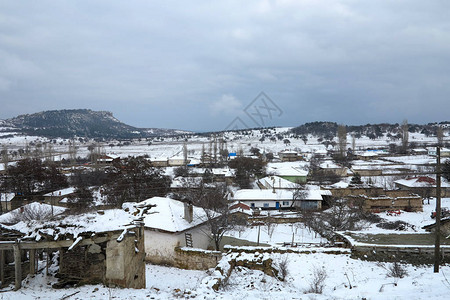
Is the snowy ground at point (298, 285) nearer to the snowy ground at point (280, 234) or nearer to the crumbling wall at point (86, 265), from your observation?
the crumbling wall at point (86, 265)

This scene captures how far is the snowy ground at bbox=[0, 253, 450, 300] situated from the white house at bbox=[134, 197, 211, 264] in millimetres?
1759

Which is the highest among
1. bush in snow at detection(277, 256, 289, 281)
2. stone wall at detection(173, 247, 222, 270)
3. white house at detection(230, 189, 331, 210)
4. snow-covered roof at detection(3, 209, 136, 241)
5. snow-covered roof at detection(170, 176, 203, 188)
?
snow-covered roof at detection(3, 209, 136, 241)

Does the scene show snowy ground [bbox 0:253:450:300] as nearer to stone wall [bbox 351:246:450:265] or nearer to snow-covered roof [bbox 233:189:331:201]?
stone wall [bbox 351:246:450:265]

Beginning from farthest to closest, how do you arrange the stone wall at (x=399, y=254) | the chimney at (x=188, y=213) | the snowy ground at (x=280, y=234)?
the snowy ground at (x=280, y=234) < the chimney at (x=188, y=213) < the stone wall at (x=399, y=254)

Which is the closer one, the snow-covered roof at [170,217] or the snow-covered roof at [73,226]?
the snow-covered roof at [73,226]

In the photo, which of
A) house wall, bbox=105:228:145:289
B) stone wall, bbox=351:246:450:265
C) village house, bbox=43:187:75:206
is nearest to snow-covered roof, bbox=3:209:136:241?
house wall, bbox=105:228:145:289

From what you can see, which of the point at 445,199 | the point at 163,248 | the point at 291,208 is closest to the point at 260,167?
the point at 291,208

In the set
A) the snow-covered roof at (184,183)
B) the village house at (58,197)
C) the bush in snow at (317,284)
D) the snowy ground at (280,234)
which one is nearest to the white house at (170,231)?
the snowy ground at (280,234)

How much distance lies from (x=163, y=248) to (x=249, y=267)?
5710mm

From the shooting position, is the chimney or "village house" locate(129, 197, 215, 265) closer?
"village house" locate(129, 197, 215, 265)

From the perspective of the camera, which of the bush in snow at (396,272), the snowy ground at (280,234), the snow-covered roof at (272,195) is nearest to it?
the bush in snow at (396,272)

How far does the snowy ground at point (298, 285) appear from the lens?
25.2 ft

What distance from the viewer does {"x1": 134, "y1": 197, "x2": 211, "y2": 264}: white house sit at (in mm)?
15523

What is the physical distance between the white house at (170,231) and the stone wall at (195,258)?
19.1 inches
